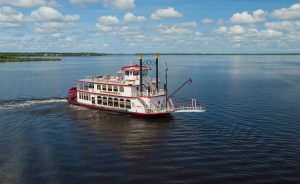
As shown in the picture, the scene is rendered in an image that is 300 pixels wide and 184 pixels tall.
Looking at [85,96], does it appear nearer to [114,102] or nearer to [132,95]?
[114,102]

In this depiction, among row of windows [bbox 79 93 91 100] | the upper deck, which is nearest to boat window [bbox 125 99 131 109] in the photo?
the upper deck

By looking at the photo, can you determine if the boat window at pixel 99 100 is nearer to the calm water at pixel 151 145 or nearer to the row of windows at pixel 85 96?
the calm water at pixel 151 145

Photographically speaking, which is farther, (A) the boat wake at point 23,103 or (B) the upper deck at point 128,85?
(A) the boat wake at point 23,103

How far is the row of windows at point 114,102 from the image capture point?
56.5 metres

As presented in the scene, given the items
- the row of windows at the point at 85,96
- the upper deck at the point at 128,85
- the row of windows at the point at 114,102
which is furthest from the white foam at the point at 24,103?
the row of windows at the point at 114,102

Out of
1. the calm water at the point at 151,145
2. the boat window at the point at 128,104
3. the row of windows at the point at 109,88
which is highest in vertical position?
the row of windows at the point at 109,88

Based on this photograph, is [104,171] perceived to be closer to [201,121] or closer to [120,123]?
[120,123]

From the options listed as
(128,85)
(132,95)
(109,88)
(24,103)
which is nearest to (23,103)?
(24,103)

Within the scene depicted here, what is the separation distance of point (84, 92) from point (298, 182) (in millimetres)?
44854

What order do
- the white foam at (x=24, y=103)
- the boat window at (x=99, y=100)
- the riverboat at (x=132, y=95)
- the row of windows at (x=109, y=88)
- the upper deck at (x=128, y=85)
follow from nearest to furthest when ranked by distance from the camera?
the riverboat at (x=132, y=95)
the upper deck at (x=128, y=85)
the row of windows at (x=109, y=88)
the boat window at (x=99, y=100)
the white foam at (x=24, y=103)

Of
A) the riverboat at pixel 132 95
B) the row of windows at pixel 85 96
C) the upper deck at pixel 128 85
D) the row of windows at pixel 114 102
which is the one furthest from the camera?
the row of windows at pixel 85 96

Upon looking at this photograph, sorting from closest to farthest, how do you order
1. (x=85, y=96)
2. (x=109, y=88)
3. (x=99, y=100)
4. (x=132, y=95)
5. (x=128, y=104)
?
(x=132, y=95), (x=128, y=104), (x=109, y=88), (x=99, y=100), (x=85, y=96)

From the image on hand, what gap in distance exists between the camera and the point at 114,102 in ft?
192

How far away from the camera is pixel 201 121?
51.3 meters
